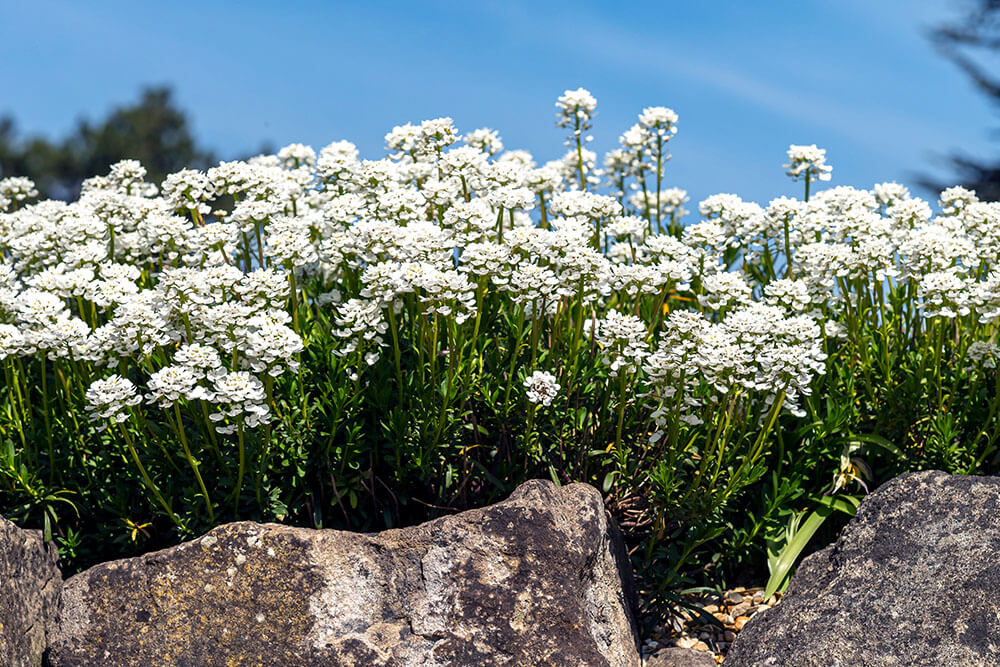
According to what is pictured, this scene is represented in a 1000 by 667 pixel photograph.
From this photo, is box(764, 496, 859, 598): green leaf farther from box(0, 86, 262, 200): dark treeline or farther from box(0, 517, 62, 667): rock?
box(0, 86, 262, 200): dark treeline

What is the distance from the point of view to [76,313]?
841 centimetres

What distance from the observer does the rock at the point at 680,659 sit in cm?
586

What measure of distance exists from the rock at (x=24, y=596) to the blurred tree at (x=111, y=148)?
33284 millimetres

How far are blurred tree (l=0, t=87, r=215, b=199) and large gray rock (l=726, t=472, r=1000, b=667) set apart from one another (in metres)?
34.9

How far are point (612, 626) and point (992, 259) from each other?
4.06 meters

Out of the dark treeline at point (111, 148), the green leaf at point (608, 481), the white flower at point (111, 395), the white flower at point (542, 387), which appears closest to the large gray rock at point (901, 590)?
the green leaf at point (608, 481)

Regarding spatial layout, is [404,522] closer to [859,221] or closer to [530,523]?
[530,523]

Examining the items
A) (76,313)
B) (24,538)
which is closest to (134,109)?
(76,313)

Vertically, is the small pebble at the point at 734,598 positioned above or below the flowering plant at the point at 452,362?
below

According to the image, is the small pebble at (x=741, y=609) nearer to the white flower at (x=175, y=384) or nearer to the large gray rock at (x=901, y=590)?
the large gray rock at (x=901, y=590)

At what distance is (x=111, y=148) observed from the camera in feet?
134

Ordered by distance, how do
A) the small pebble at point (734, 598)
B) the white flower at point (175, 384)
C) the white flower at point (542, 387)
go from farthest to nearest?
the small pebble at point (734, 598) < the white flower at point (542, 387) < the white flower at point (175, 384)

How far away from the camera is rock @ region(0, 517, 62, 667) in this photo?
5547 mm

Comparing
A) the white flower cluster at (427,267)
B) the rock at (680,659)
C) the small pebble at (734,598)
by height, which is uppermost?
the white flower cluster at (427,267)
